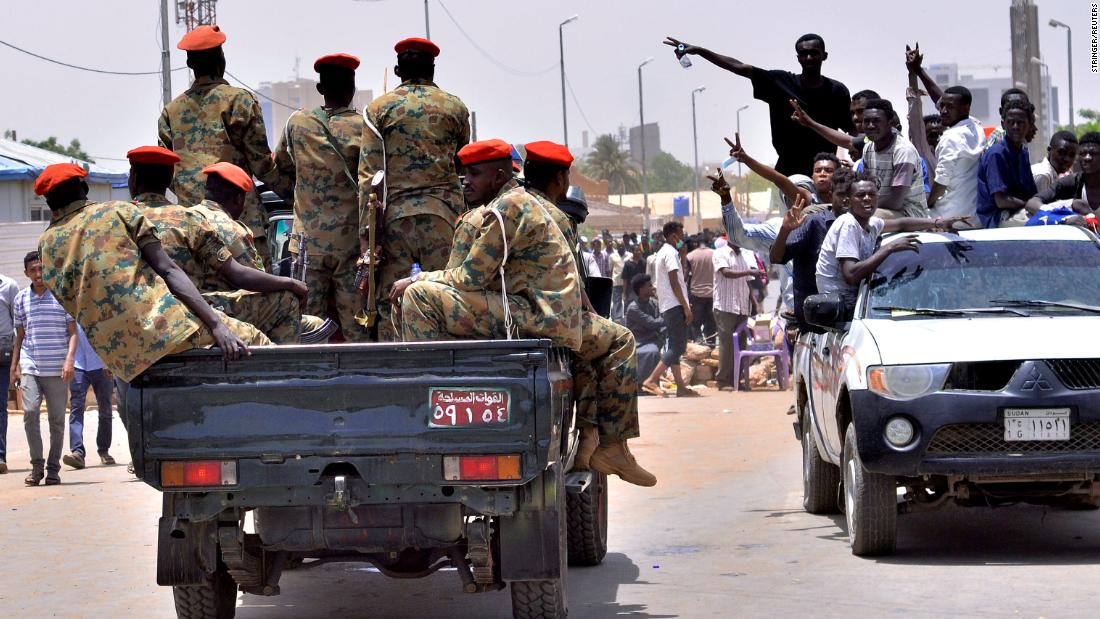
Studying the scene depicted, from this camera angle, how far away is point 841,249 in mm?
9070

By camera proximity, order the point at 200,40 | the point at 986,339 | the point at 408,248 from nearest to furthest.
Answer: the point at 986,339 < the point at 408,248 < the point at 200,40

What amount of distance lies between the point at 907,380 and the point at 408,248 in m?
2.75

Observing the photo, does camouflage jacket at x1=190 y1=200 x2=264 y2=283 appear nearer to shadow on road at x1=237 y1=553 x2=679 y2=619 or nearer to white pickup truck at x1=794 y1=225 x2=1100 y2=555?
shadow on road at x1=237 y1=553 x2=679 y2=619

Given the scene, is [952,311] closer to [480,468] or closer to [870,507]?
[870,507]

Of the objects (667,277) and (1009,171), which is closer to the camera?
(1009,171)

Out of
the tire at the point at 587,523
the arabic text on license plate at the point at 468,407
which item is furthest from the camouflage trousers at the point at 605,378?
the arabic text on license plate at the point at 468,407

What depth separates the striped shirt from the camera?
1361cm

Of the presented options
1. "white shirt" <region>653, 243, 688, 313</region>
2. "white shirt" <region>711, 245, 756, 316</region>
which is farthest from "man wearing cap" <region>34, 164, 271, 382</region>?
"white shirt" <region>711, 245, 756, 316</region>

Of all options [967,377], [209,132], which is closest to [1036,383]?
[967,377]

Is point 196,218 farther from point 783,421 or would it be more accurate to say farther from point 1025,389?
point 783,421

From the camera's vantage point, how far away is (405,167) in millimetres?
8398

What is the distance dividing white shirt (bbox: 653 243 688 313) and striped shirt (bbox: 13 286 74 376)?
8503 millimetres

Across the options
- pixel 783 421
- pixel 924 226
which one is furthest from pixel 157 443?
pixel 783 421

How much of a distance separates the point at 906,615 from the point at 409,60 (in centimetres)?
403
